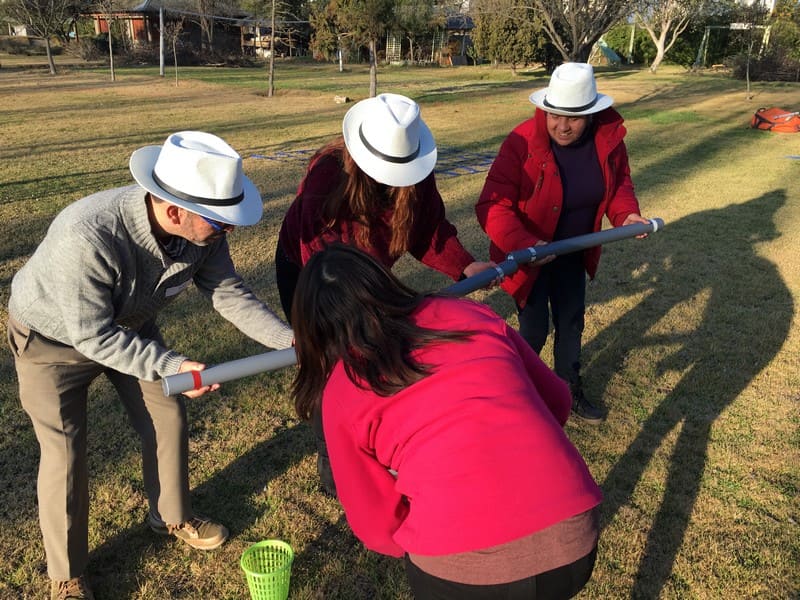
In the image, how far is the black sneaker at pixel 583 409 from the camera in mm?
4156

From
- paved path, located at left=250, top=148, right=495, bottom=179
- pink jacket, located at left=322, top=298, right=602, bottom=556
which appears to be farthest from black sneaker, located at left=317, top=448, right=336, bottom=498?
paved path, located at left=250, top=148, right=495, bottom=179

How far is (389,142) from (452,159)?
34.1ft

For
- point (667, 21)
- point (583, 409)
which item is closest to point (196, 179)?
point (583, 409)

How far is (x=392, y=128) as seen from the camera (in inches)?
96.5

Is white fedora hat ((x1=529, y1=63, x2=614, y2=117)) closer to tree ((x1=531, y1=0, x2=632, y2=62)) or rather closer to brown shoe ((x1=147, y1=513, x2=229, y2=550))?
brown shoe ((x1=147, y1=513, x2=229, y2=550))

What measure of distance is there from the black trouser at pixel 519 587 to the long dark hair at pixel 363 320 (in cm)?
56

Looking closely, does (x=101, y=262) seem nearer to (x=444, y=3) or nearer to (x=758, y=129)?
(x=758, y=129)

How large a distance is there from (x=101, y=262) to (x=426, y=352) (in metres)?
1.30

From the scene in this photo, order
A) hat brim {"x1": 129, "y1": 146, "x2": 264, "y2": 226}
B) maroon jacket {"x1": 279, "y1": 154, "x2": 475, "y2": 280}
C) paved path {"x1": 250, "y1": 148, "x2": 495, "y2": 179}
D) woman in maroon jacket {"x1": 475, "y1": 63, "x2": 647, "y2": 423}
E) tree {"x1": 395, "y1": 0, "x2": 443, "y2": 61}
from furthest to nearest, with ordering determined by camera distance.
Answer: tree {"x1": 395, "y1": 0, "x2": 443, "y2": 61}
paved path {"x1": 250, "y1": 148, "x2": 495, "y2": 179}
woman in maroon jacket {"x1": 475, "y1": 63, "x2": 647, "y2": 423}
maroon jacket {"x1": 279, "y1": 154, "x2": 475, "y2": 280}
hat brim {"x1": 129, "y1": 146, "x2": 264, "y2": 226}

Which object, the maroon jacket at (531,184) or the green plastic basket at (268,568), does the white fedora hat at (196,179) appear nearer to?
the green plastic basket at (268,568)

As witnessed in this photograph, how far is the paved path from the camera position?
11.3 metres

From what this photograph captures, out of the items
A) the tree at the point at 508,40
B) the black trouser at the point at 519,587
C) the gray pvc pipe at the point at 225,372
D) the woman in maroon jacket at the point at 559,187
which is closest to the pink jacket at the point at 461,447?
the black trouser at the point at 519,587

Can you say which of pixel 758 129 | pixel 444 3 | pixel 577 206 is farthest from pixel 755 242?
pixel 444 3

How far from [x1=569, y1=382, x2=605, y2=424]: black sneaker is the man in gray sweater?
218 cm
